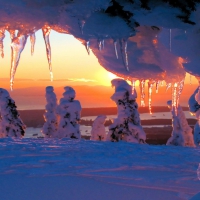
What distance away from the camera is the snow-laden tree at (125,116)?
66.9 feet

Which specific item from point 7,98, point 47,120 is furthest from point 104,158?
point 47,120

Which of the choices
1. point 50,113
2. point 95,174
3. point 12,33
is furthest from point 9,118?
point 12,33

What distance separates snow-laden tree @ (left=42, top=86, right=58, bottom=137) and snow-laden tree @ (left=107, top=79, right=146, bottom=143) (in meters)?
7.00

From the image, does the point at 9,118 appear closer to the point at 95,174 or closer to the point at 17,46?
the point at 95,174

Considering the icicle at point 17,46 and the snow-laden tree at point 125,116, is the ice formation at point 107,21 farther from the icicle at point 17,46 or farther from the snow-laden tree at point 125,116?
the snow-laden tree at point 125,116

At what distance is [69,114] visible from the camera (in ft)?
80.4

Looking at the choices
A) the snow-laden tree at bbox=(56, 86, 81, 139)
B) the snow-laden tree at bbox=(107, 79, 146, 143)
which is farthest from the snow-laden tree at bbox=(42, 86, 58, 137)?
the snow-laden tree at bbox=(107, 79, 146, 143)

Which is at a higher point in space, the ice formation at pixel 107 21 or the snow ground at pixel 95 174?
the ice formation at pixel 107 21

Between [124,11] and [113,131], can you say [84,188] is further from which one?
[113,131]

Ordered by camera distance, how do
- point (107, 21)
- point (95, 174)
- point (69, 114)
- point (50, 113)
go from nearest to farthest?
point (107, 21)
point (95, 174)
point (69, 114)
point (50, 113)

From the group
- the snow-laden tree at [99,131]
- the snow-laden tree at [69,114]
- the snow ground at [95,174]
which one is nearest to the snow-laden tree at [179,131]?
the snow-laden tree at [99,131]

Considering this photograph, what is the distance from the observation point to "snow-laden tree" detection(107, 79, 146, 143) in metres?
20.4

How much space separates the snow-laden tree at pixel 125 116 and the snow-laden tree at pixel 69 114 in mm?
3605

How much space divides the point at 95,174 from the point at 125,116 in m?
13.5
